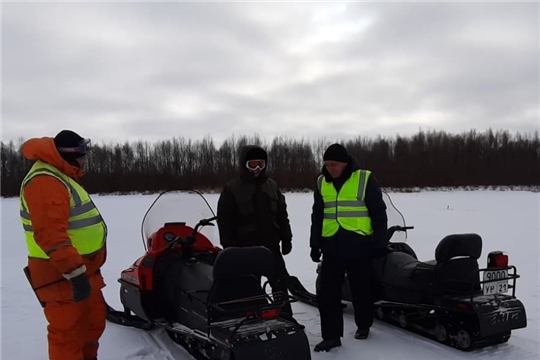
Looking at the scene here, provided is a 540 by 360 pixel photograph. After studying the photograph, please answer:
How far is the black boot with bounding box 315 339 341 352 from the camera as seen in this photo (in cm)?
384

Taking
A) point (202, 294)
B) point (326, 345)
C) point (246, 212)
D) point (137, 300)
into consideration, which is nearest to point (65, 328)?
point (202, 294)

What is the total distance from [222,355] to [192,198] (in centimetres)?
186

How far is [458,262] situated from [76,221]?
3.09 m

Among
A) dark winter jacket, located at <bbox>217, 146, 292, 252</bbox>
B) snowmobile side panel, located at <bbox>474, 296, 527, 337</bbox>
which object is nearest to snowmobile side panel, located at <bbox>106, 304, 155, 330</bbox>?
dark winter jacket, located at <bbox>217, 146, 292, 252</bbox>

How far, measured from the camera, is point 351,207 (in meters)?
3.99

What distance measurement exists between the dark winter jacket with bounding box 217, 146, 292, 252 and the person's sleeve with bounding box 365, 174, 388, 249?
2.84 feet

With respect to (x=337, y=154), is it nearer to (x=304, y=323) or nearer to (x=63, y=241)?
(x=304, y=323)

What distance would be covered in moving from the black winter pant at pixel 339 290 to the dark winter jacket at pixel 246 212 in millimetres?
578

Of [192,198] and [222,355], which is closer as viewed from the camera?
[222,355]

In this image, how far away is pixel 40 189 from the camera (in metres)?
2.78

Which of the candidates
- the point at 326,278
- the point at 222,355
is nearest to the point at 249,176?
the point at 326,278

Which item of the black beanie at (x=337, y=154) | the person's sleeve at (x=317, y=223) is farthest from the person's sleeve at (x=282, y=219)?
the black beanie at (x=337, y=154)

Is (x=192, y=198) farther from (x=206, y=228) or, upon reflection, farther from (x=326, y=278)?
(x=326, y=278)

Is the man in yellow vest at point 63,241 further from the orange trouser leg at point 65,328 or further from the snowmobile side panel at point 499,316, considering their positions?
the snowmobile side panel at point 499,316
